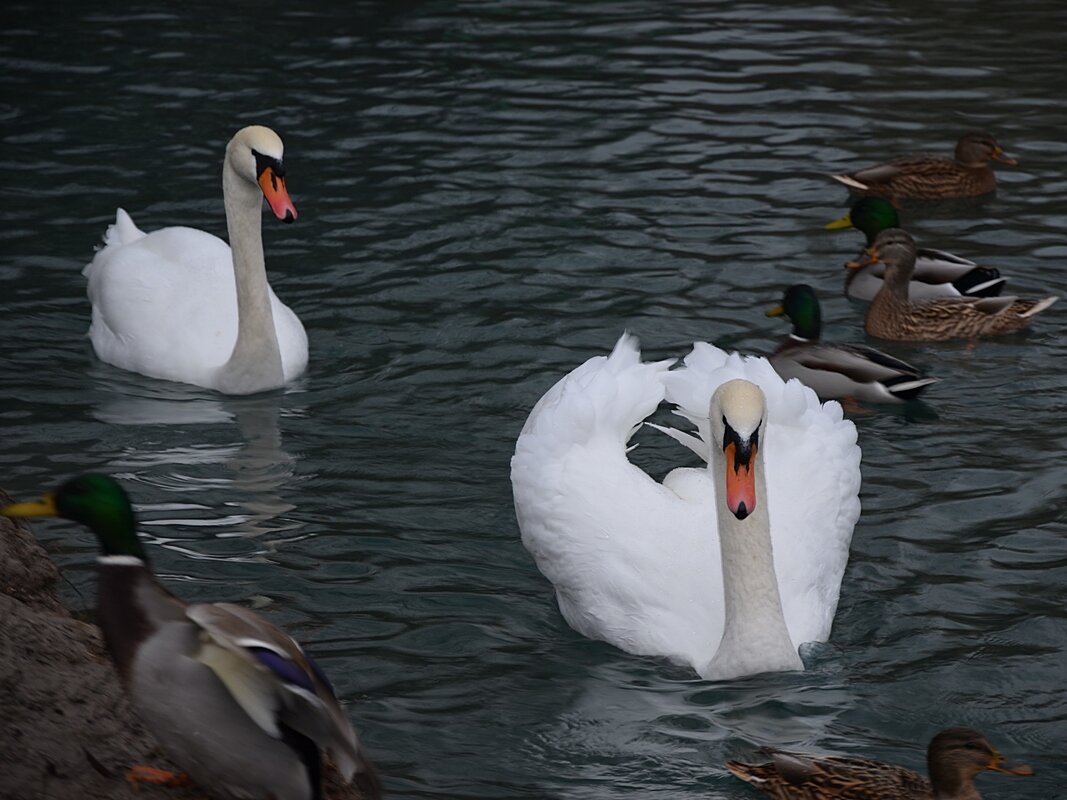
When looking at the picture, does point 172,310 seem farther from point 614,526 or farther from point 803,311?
point 614,526

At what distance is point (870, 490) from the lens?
7.59 m

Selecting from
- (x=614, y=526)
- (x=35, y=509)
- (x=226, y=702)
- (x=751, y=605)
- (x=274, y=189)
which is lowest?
(x=751, y=605)

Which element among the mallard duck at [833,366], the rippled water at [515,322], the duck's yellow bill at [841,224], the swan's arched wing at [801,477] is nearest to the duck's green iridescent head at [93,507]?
the rippled water at [515,322]

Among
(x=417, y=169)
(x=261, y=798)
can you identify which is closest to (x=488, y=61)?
(x=417, y=169)

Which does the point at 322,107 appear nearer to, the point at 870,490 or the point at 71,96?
the point at 71,96

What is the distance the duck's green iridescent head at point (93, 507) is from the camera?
494cm

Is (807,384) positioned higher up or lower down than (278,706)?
lower down

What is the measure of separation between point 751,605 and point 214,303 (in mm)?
4491

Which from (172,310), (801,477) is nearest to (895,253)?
(801,477)

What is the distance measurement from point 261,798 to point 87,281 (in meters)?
6.25

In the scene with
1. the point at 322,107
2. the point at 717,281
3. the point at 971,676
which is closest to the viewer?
the point at 971,676

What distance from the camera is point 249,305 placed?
8.95 metres

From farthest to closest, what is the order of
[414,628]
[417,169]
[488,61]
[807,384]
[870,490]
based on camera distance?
[488,61]
[417,169]
[807,384]
[870,490]
[414,628]

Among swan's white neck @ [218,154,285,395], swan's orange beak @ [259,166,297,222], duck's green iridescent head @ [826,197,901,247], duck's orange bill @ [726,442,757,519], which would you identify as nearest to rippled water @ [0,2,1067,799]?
swan's white neck @ [218,154,285,395]
